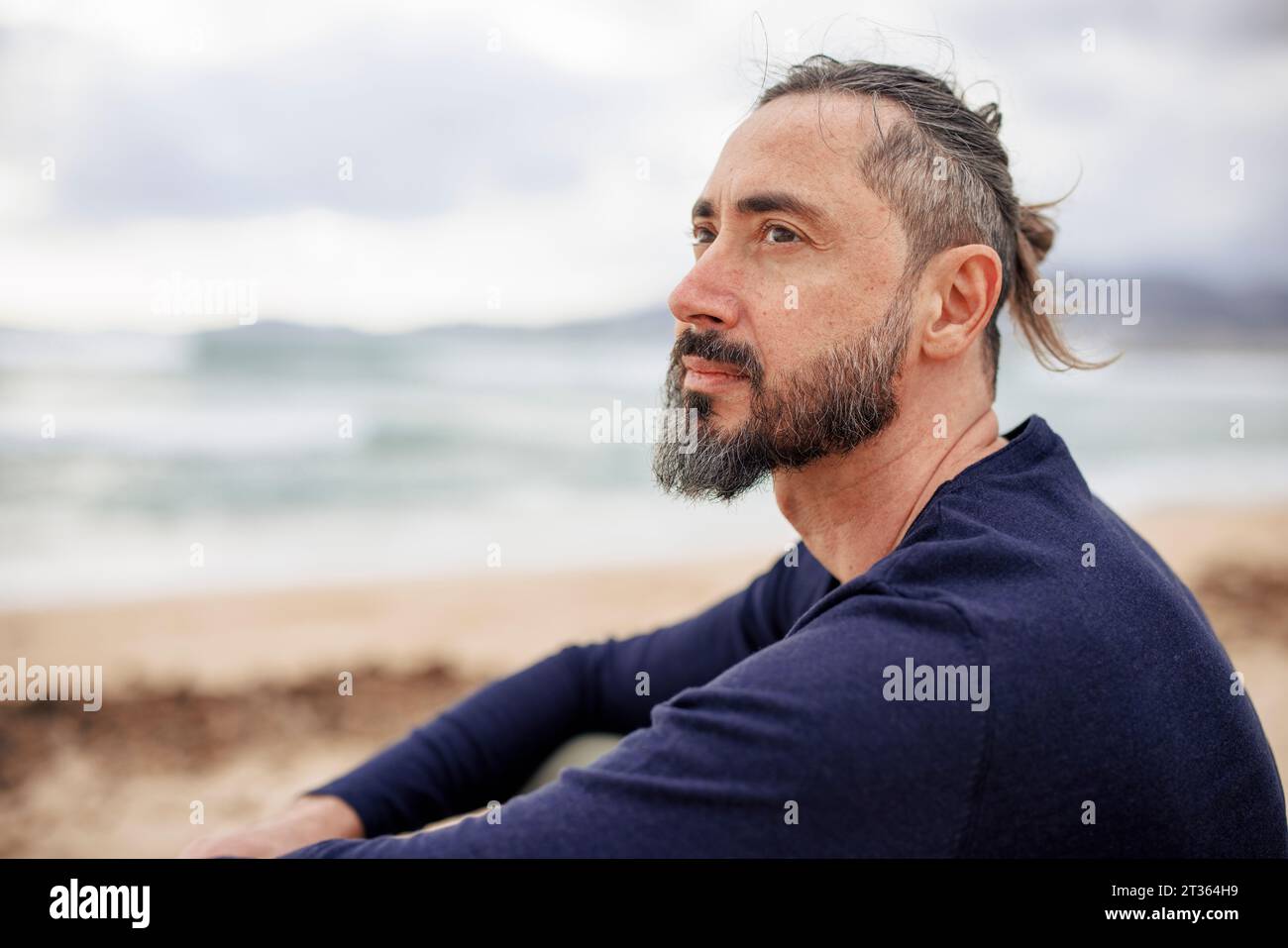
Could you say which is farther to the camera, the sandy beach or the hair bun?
the sandy beach

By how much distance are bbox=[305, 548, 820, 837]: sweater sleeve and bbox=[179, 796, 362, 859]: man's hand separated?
0.10 feet

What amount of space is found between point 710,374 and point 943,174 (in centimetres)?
53

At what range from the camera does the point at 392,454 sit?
13.7m

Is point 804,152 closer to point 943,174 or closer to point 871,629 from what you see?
point 943,174

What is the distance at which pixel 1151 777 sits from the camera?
1.16 m

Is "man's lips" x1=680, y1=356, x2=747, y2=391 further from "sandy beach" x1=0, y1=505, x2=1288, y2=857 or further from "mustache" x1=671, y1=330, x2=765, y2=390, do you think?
"sandy beach" x1=0, y1=505, x2=1288, y2=857

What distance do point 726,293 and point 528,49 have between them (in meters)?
11.8

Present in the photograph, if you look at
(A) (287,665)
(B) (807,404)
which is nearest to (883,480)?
(B) (807,404)

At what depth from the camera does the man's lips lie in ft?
5.36

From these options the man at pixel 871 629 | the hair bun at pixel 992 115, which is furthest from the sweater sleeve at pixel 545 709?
the hair bun at pixel 992 115

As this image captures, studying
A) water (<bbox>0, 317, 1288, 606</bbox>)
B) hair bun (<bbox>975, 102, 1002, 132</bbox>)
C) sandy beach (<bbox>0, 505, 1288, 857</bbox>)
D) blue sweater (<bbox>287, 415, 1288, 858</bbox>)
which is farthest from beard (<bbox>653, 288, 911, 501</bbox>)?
water (<bbox>0, 317, 1288, 606</bbox>)

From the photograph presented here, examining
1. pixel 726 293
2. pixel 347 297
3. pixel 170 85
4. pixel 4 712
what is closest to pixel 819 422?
pixel 726 293

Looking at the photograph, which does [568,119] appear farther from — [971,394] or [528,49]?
[971,394]

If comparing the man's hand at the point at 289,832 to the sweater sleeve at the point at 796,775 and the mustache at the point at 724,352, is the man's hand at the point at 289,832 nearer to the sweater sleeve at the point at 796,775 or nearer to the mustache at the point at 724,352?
the sweater sleeve at the point at 796,775
